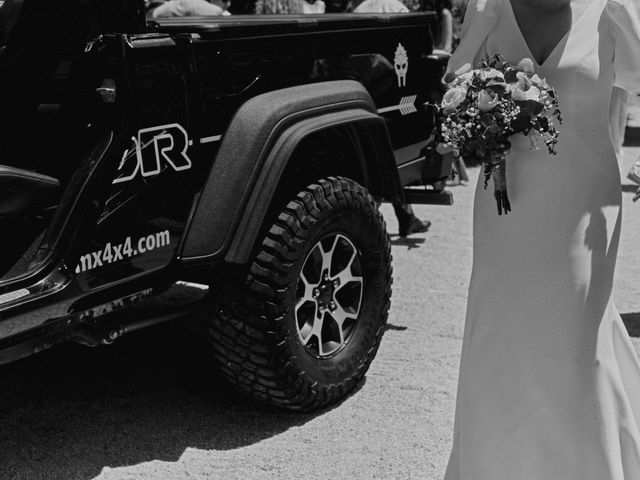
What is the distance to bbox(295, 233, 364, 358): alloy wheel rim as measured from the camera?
411 cm

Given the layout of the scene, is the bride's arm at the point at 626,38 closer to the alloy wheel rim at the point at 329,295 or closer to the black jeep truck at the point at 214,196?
the black jeep truck at the point at 214,196

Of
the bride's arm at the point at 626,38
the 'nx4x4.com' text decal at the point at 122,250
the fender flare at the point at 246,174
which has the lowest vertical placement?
the 'nx4x4.com' text decal at the point at 122,250

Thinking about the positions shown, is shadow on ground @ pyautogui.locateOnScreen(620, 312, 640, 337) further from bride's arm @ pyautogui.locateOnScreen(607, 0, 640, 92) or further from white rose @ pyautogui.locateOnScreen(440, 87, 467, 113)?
white rose @ pyautogui.locateOnScreen(440, 87, 467, 113)

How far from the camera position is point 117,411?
4215mm

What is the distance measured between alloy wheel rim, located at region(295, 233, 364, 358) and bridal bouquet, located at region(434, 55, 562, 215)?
1.19m

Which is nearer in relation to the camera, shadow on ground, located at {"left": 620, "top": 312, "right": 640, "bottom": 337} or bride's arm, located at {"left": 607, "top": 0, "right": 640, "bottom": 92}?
bride's arm, located at {"left": 607, "top": 0, "right": 640, "bottom": 92}

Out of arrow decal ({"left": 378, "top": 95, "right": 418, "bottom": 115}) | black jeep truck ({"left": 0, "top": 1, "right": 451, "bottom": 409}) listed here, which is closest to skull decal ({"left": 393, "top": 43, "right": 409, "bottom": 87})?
arrow decal ({"left": 378, "top": 95, "right": 418, "bottom": 115})

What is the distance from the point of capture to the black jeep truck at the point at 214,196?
332 cm

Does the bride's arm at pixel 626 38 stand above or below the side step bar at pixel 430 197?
above

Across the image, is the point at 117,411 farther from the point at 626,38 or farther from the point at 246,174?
the point at 626,38

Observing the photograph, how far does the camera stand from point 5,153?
146 inches

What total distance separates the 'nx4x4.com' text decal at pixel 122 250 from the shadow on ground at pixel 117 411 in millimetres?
680

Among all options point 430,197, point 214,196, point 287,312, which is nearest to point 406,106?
point 430,197

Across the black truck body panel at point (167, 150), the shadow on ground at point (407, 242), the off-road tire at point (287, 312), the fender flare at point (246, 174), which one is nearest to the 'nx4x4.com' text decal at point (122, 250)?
the black truck body panel at point (167, 150)
